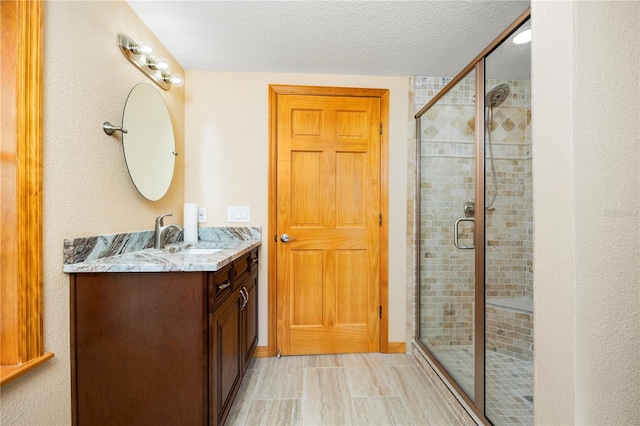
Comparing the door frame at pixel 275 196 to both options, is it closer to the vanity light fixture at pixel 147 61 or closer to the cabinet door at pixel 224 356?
the cabinet door at pixel 224 356

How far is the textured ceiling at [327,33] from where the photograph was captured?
59.6 inches

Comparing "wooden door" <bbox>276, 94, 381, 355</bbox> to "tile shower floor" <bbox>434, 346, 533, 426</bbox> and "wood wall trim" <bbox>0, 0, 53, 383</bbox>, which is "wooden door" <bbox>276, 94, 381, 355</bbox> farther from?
"wood wall trim" <bbox>0, 0, 53, 383</bbox>

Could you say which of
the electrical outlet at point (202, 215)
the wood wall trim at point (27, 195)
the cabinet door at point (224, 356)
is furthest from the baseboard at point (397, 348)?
the wood wall trim at point (27, 195)

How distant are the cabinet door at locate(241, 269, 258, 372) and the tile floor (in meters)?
0.21

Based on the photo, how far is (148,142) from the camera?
166cm

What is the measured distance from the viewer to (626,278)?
77 centimetres

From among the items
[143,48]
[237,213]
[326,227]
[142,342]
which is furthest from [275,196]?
[142,342]

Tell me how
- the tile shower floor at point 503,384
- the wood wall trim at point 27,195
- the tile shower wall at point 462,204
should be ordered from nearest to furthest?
1. the wood wall trim at point 27,195
2. the tile shower floor at point 503,384
3. the tile shower wall at point 462,204

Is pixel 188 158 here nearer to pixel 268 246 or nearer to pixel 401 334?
pixel 268 246

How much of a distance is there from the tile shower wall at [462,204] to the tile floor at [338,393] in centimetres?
38

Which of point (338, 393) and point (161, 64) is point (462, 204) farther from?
point (161, 64)

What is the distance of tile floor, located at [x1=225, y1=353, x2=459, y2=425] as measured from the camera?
1533 millimetres

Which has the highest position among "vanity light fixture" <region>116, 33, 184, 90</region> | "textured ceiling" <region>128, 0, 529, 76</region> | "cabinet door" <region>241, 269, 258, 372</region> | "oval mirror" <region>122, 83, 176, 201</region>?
"textured ceiling" <region>128, 0, 529, 76</region>

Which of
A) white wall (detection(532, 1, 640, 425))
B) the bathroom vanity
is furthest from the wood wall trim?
white wall (detection(532, 1, 640, 425))
